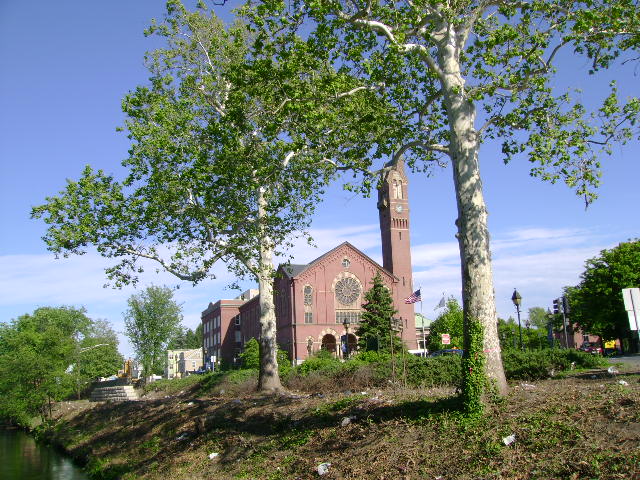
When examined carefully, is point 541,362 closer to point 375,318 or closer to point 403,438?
point 403,438

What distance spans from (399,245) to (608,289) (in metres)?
32.8

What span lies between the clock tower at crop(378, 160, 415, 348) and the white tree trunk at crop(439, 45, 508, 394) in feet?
211

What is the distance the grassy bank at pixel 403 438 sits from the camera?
796 centimetres

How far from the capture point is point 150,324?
2404 inches

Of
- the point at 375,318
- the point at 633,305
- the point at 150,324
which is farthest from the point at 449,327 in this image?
the point at 633,305

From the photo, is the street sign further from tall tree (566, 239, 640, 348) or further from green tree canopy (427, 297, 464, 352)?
green tree canopy (427, 297, 464, 352)

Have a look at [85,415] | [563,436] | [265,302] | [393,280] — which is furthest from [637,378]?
[393,280]

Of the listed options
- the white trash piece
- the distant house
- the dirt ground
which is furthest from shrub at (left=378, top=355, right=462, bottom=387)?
the distant house

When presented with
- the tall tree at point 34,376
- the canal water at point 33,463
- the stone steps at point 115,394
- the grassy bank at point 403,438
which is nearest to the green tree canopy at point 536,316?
the stone steps at point 115,394

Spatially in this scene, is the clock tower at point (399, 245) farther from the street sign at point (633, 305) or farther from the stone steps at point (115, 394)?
the street sign at point (633, 305)

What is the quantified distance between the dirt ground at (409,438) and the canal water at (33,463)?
11.3 ft

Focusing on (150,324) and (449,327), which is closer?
(150,324)

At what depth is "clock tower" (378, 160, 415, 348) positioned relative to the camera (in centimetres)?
7569

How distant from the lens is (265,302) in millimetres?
22969
